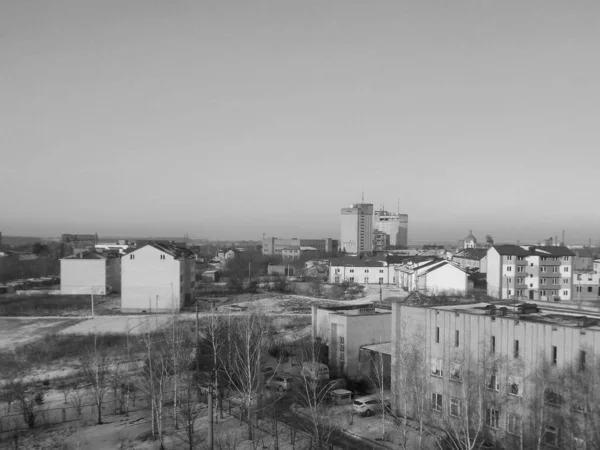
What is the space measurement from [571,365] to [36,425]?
14055mm

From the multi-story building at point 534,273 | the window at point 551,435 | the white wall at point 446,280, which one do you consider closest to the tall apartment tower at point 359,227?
the white wall at point 446,280

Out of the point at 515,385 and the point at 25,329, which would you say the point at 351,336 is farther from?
the point at 25,329

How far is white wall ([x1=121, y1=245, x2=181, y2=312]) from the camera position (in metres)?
36.5

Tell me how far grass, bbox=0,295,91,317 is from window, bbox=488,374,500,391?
31.4 m

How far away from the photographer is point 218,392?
15570mm

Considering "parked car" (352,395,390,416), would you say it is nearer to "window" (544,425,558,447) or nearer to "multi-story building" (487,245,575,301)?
"window" (544,425,558,447)

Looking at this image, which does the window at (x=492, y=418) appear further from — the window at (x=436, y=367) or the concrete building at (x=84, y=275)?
the concrete building at (x=84, y=275)

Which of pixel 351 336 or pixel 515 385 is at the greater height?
pixel 515 385

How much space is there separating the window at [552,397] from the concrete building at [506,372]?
20 mm

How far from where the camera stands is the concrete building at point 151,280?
36.5m

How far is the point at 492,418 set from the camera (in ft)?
40.2

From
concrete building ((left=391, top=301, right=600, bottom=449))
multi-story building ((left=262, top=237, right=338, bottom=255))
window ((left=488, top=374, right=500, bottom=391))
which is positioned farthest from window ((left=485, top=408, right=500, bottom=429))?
multi-story building ((left=262, top=237, right=338, bottom=255))

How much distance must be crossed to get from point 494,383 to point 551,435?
162 cm

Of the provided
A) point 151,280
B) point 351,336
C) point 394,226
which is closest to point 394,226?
point 394,226
